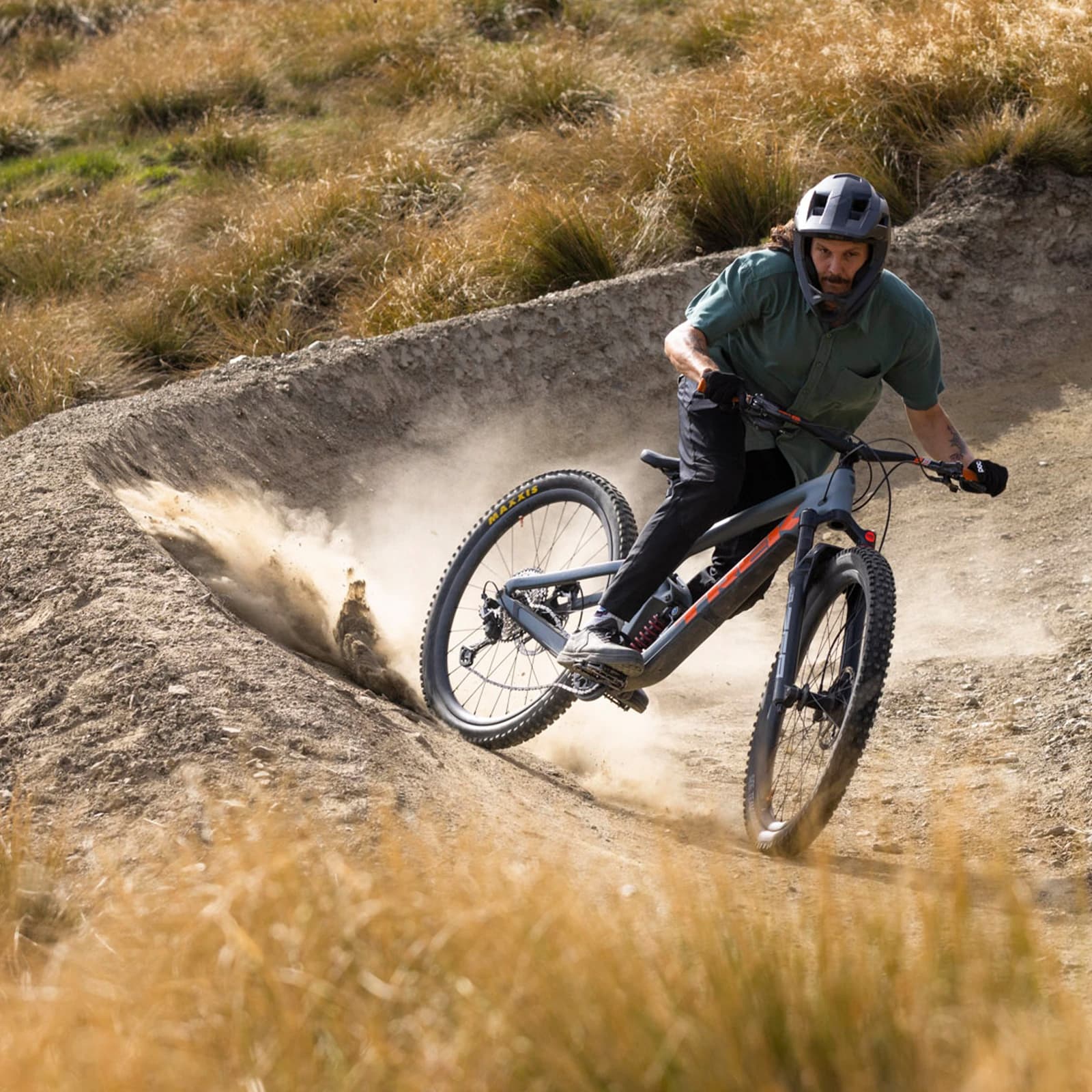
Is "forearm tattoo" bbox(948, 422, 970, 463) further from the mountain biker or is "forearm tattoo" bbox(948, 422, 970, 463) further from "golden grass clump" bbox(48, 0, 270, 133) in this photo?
"golden grass clump" bbox(48, 0, 270, 133)

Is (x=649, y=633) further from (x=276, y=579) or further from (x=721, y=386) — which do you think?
(x=276, y=579)

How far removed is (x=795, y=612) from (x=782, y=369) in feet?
3.06

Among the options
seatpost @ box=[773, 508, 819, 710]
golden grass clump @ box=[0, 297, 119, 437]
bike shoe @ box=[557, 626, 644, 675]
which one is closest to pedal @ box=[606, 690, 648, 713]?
bike shoe @ box=[557, 626, 644, 675]

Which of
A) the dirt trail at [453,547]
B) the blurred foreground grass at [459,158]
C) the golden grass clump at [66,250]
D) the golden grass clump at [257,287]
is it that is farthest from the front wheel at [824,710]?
the golden grass clump at [66,250]

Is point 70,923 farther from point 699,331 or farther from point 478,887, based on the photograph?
point 699,331

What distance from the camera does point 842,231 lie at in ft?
13.7

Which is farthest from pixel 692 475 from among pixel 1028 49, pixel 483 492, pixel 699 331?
pixel 1028 49

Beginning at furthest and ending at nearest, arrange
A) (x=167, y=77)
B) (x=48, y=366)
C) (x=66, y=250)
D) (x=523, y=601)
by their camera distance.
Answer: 1. (x=167, y=77)
2. (x=66, y=250)
3. (x=48, y=366)
4. (x=523, y=601)

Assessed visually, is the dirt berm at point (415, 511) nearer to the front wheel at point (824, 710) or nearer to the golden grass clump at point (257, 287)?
the front wheel at point (824, 710)

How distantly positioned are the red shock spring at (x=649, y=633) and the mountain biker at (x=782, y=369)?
0.25 feet

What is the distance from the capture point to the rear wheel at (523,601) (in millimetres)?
5301

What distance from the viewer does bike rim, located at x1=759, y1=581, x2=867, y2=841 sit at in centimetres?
389

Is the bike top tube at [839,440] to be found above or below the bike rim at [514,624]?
above

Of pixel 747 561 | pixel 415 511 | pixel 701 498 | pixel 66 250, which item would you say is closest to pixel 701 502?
pixel 701 498
